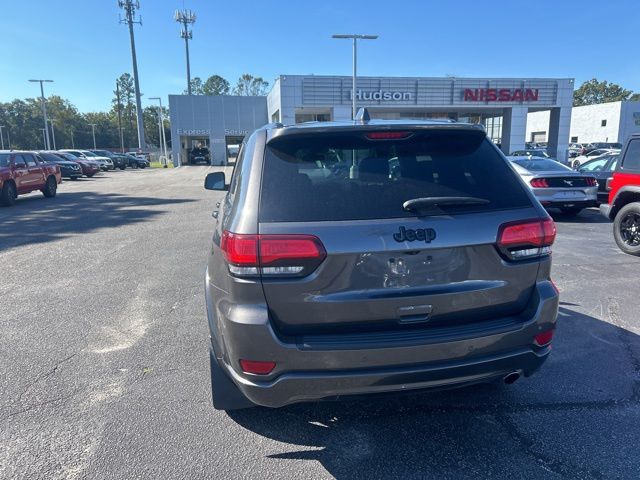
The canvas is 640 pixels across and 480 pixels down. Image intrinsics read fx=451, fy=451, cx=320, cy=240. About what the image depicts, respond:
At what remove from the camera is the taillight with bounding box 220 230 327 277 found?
2.20 meters

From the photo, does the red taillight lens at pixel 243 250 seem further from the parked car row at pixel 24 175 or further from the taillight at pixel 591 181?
the parked car row at pixel 24 175

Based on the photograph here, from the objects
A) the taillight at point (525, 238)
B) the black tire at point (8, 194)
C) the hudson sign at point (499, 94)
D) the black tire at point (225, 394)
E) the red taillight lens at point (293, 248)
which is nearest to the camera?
the red taillight lens at point (293, 248)

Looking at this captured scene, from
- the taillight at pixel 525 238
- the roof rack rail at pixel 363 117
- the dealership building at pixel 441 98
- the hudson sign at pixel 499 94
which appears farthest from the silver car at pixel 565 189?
the hudson sign at pixel 499 94

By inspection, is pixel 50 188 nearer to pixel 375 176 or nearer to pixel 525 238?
pixel 375 176

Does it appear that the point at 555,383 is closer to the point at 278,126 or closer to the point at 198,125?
the point at 278,126

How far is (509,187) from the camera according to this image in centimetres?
257

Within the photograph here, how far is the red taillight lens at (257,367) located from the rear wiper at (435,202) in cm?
106

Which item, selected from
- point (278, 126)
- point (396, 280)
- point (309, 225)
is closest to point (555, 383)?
point (396, 280)

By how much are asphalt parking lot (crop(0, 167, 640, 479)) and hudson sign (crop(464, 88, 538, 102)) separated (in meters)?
33.5

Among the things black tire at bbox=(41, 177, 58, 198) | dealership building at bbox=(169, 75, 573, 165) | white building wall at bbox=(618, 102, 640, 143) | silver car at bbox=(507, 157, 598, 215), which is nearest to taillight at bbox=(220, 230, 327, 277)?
silver car at bbox=(507, 157, 598, 215)

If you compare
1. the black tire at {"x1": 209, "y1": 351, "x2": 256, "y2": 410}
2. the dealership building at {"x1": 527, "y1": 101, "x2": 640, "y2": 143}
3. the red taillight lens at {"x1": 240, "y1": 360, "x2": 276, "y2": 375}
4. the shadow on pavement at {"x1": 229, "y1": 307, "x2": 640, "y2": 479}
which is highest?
the dealership building at {"x1": 527, "y1": 101, "x2": 640, "y2": 143}

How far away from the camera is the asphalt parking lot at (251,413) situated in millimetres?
2572

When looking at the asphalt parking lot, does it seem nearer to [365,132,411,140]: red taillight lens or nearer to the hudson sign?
[365,132,411,140]: red taillight lens

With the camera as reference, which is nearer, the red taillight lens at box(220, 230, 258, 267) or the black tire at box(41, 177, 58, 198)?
the red taillight lens at box(220, 230, 258, 267)
